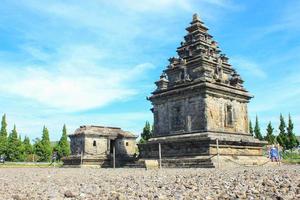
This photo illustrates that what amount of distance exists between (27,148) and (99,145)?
4136cm

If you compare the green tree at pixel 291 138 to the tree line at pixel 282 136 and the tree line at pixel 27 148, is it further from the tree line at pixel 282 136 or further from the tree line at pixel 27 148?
the tree line at pixel 27 148

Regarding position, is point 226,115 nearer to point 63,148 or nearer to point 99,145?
point 99,145

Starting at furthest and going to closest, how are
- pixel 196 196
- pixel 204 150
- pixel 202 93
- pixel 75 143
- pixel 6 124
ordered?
pixel 6 124 → pixel 75 143 → pixel 202 93 → pixel 204 150 → pixel 196 196

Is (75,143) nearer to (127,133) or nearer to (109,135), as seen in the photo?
(109,135)

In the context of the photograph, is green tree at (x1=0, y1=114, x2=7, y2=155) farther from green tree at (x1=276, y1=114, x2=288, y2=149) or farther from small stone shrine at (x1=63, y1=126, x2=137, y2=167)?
green tree at (x1=276, y1=114, x2=288, y2=149)

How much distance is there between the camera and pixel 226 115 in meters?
30.5

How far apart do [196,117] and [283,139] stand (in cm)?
5448

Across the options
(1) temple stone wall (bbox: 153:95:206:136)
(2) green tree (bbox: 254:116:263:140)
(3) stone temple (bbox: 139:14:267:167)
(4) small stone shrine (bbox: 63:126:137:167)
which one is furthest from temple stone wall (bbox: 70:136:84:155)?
(2) green tree (bbox: 254:116:263:140)

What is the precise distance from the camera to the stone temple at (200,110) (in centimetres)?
2745

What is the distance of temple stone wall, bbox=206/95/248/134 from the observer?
28.9 m

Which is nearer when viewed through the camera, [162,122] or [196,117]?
[196,117]

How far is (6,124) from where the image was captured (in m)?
75.2

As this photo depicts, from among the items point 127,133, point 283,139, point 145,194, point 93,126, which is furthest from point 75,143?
point 283,139

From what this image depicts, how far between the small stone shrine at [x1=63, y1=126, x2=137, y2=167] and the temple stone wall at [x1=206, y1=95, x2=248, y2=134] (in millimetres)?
13385
